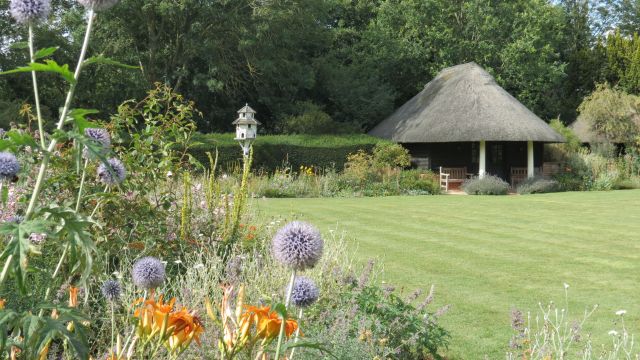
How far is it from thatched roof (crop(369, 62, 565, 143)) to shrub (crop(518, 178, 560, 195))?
1612mm

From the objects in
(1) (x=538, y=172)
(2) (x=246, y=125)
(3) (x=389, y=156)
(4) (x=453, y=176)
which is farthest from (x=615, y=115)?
(2) (x=246, y=125)

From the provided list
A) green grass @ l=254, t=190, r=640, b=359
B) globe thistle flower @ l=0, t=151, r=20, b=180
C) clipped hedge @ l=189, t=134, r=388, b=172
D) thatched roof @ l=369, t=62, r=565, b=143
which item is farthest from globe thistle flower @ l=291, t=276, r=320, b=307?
thatched roof @ l=369, t=62, r=565, b=143

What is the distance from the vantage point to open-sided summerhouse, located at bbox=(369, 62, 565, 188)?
23.7 m

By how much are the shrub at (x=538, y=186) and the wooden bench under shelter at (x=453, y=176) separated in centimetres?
238

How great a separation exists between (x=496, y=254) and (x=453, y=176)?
1594 centimetres

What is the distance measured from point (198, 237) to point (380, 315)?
6.97 feet

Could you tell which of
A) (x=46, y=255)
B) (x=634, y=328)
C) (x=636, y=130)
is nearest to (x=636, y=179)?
(x=636, y=130)

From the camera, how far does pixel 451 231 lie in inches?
461

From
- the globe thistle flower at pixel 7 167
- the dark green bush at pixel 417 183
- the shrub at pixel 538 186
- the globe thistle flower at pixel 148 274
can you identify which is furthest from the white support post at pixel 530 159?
the globe thistle flower at pixel 7 167

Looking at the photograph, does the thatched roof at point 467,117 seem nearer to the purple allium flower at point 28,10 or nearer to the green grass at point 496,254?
the green grass at point 496,254

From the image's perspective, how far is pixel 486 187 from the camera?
2167cm

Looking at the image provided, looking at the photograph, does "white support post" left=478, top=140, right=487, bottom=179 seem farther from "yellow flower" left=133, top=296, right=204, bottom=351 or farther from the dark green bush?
"yellow flower" left=133, top=296, right=204, bottom=351

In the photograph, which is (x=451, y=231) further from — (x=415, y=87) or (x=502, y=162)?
(x=415, y=87)

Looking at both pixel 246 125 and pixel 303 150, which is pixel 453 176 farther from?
pixel 246 125
